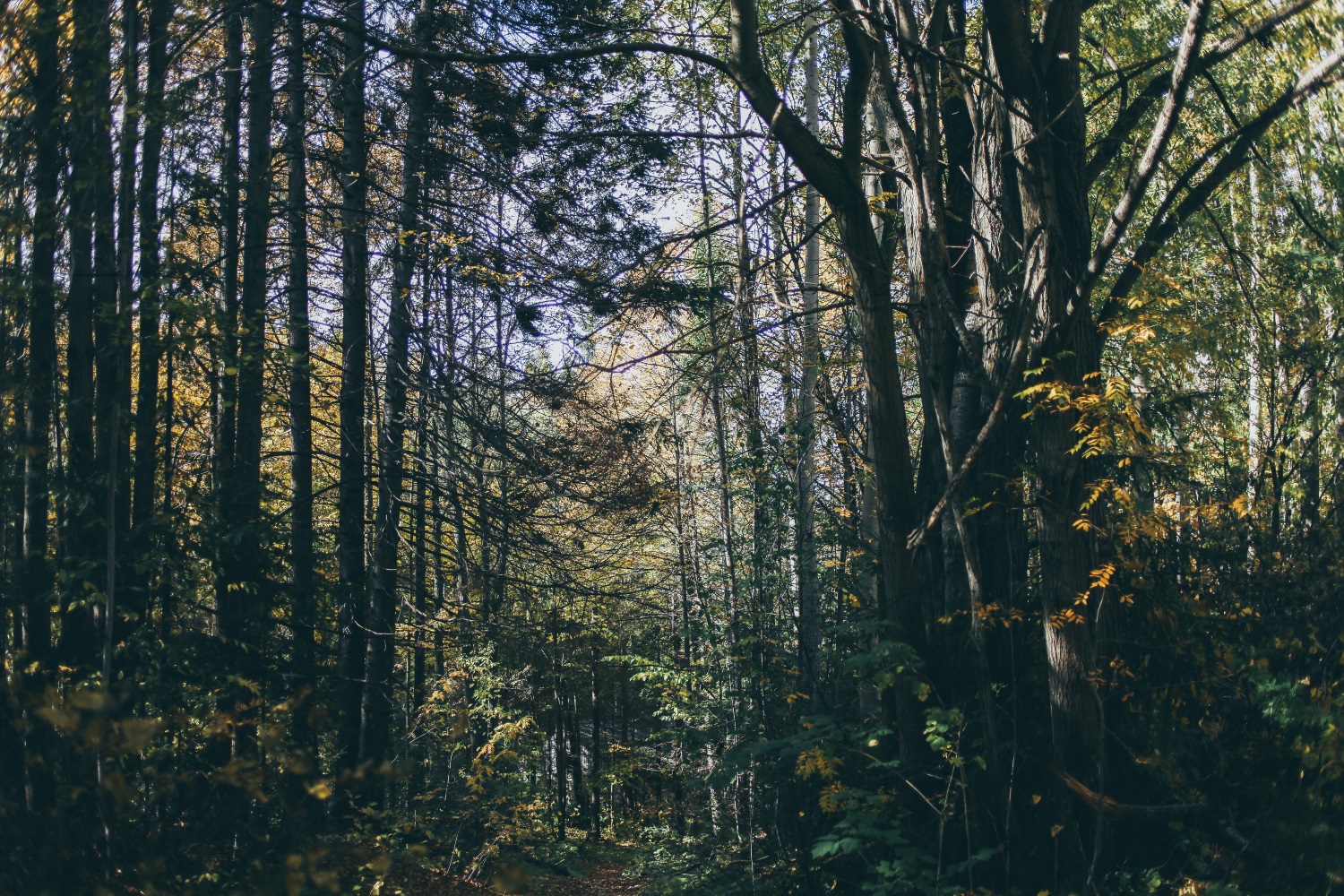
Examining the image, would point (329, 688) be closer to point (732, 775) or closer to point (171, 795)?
point (171, 795)

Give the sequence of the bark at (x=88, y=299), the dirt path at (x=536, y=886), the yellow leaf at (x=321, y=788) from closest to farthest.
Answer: the yellow leaf at (x=321, y=788)
the bark at (x=88, y=299)
the dirt path at (x=536, y=886)

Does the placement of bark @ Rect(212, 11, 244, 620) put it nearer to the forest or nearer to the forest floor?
the forest

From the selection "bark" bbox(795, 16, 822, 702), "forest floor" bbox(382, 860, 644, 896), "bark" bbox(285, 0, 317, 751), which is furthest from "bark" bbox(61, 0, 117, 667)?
"bark" bbox(795, 16, 822, 702)

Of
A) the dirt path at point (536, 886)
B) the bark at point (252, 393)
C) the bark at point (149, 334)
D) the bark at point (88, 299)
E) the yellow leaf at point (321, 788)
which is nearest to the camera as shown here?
the yellow leaf at point (321, 788)

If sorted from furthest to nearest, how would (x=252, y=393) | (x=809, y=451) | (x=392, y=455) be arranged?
(x=392, y=455), (x=809, y=451), (x=252, y=393)

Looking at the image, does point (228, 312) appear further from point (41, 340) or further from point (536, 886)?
point (536, 886)

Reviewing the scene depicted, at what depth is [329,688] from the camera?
7.99 m

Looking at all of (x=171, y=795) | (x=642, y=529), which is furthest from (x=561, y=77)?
(x=171, y=795)

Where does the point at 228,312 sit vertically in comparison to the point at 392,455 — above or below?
above

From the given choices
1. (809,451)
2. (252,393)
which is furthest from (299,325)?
(809,451)

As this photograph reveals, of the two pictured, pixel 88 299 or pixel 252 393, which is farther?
pixel 252 393

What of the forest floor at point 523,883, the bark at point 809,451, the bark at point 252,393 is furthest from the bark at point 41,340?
the bark at point 809,451

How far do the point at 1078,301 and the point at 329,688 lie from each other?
683cm

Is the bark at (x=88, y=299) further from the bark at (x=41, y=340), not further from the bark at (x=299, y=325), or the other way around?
the bark at (x=299, y=325)
